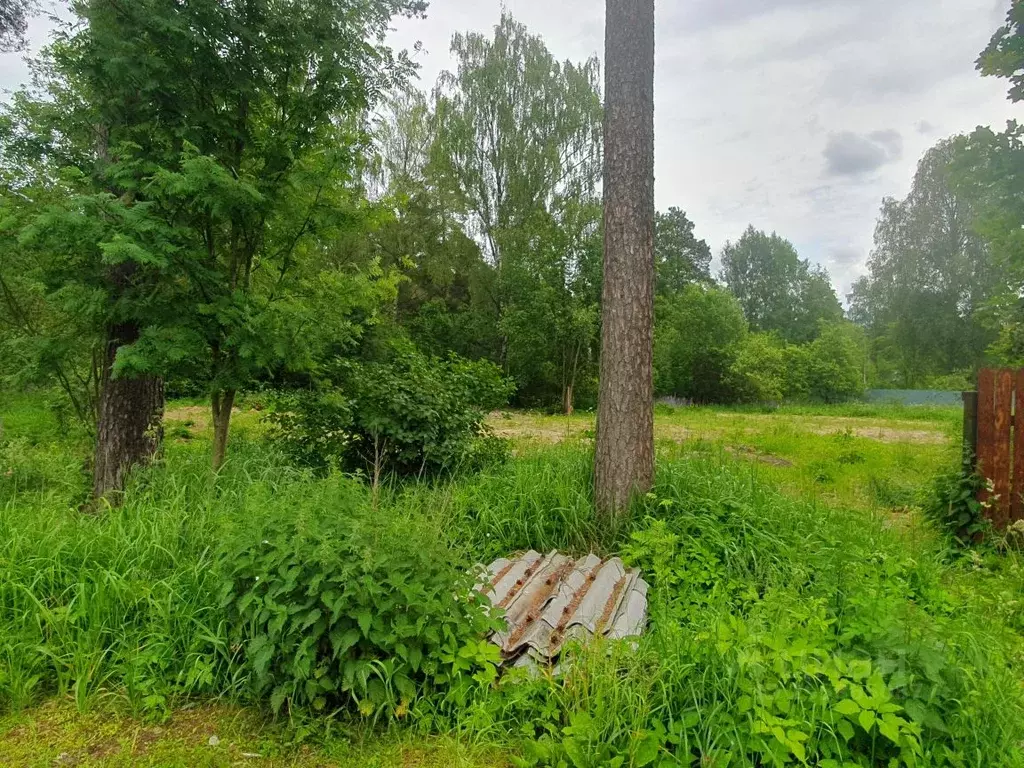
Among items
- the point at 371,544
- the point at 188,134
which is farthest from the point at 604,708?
the point at 188,134

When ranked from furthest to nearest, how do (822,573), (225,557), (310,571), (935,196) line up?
(935,196) < (822,573) < (225,557) < (310,571)

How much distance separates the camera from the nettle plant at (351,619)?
202cm

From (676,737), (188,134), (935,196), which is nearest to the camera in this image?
(676,737)

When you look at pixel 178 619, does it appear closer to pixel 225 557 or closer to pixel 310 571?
pixel 225 557

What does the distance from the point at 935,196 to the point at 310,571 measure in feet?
106

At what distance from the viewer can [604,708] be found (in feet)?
→ 6.29

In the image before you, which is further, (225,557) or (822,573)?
(822,573)

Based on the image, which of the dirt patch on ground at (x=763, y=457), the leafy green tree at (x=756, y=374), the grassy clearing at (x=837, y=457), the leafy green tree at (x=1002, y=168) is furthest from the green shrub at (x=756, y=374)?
the leafy green tree at (x=1002, y=168)

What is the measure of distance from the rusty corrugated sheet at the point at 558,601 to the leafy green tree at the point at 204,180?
229 cm

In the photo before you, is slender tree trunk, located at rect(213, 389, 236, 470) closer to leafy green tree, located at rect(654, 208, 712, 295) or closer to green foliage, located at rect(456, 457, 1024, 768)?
green foliage, located at rect(456, 457, 1024, 768)

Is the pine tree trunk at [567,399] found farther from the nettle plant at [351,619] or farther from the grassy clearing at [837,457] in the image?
the nettle plant at [351,619]

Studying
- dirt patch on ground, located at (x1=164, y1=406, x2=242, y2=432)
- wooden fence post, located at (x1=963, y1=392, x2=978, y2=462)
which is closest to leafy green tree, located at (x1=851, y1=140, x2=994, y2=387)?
wooden fence post, located at (x1=963, y1=392, x2=978, y2=462)

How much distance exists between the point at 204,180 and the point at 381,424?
2.31 m

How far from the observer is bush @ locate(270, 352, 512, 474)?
4.93 metres
